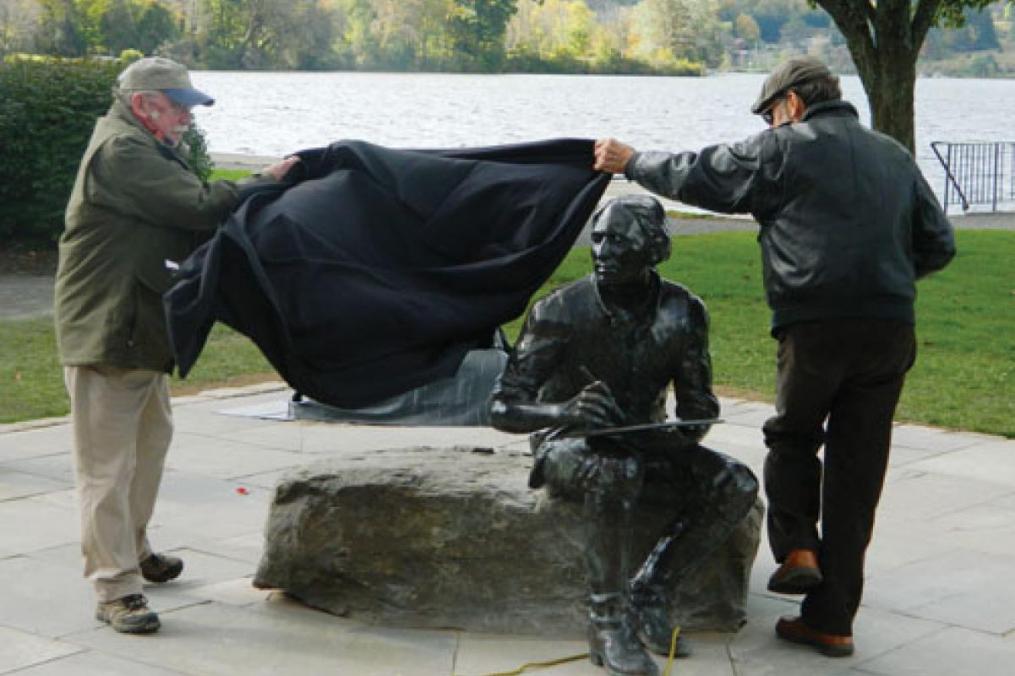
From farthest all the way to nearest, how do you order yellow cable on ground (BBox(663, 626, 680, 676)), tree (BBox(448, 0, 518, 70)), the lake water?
tree (BBox(448, 0, 518, 70))
the lake water
yellow cable on ground (BBox(663, 626, 680, 676))

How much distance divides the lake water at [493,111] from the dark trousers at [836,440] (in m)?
26.4

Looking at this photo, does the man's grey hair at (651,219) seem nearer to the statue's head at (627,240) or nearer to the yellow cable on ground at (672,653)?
the statue's head at (627,240)

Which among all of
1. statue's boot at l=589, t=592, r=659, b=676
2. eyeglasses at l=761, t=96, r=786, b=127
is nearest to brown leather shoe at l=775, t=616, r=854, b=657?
statue's boot at l=589, t=592, r=659, b=676

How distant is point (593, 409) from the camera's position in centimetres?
578

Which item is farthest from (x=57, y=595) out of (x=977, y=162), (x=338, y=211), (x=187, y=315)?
(x=977, y=162)

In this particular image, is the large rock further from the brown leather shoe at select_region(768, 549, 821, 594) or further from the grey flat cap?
the grey flat cap

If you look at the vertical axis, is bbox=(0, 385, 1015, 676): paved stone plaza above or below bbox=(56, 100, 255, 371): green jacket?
below

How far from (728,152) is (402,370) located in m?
1.49

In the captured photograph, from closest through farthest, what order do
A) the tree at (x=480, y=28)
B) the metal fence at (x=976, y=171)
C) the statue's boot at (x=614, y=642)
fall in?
1. the statue's boot at (x=614, y=642)
2. the metal fence at (x=976, y=171)
3. the tree at (x=480, y=28)

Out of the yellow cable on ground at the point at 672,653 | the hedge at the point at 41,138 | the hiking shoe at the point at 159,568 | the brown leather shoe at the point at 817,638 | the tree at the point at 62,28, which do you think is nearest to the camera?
the yellow cable on ground at the point at 672,653

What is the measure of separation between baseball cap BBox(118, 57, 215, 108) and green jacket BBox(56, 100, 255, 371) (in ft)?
0.59

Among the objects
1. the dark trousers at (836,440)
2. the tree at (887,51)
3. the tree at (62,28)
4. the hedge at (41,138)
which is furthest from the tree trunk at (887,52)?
the tree at (62,28)

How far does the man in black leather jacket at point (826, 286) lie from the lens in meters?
5.87

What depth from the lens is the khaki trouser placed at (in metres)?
6.18
